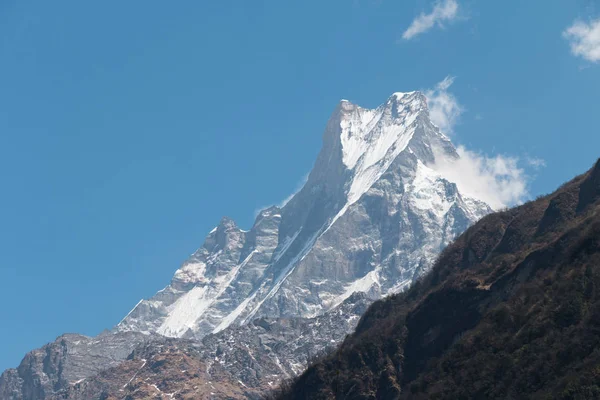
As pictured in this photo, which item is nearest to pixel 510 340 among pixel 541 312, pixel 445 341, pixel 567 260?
pixel 541 312

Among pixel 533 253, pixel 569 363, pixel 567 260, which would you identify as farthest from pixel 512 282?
pixel 569 363

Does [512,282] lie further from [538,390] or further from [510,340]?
[538,390]

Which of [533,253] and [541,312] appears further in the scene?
[533,253]

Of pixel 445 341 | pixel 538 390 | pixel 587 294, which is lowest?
pixel 538 390

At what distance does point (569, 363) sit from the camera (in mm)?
138625

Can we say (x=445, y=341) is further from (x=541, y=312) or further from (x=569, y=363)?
(x=569, y=363)

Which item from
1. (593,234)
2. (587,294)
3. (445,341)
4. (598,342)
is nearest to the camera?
(598,342)

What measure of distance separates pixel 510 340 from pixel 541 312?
6493mm

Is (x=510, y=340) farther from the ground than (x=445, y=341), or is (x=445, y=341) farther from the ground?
(x=445, y=341)

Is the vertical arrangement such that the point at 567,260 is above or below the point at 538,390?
above

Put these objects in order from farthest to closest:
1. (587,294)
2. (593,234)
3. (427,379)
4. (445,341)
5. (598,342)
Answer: (445,341)
(427,379)
(593,234)
(587,294)
(598,342)

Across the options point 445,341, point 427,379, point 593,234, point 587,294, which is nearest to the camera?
point 587,294

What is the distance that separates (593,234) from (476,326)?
2766 centimetres

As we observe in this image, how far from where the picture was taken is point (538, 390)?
138 meters
